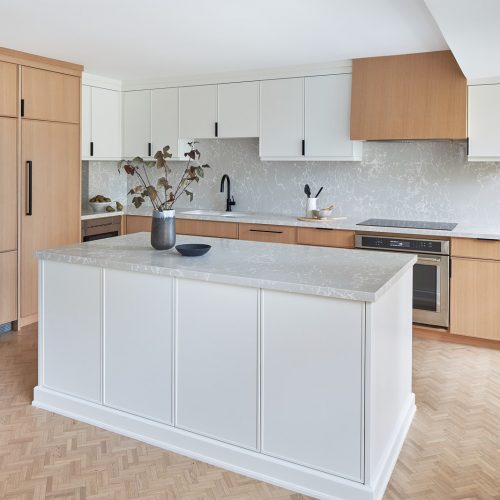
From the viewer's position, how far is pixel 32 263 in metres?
4.77

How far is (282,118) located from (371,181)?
1.02m

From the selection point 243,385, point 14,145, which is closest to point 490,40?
point 243,385

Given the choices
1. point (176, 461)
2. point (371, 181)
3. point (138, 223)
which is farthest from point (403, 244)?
point (138, 223)

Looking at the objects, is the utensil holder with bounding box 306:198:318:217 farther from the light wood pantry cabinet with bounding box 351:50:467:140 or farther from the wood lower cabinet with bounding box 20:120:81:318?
the wood lower cabinet with bounding box 20:120:81:318

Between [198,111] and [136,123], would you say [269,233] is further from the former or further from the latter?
[136,123]

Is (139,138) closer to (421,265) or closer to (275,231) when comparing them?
(275,231)

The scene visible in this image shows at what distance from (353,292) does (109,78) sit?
452cm

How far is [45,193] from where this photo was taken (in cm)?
486

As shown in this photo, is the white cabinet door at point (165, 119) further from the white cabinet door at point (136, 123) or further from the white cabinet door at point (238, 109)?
the white cabinet door at point (238, 109)

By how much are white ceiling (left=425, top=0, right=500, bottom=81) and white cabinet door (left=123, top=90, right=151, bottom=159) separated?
10.7 feet

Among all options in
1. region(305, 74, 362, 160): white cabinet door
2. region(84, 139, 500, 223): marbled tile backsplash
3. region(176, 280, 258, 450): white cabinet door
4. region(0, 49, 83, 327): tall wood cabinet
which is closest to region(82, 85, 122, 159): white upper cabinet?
region(84, 139, 500, 223): marbled tile backsplash

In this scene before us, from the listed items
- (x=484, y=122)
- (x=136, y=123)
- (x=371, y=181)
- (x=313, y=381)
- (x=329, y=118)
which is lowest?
(x=313, y=381)

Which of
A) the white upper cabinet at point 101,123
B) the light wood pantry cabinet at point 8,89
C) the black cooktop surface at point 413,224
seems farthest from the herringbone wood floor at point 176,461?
the white upper cabinet at point 101,123

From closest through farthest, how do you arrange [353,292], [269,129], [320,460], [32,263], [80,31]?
[353,292], [320,460], [80,31], [32,263], [269,129]
